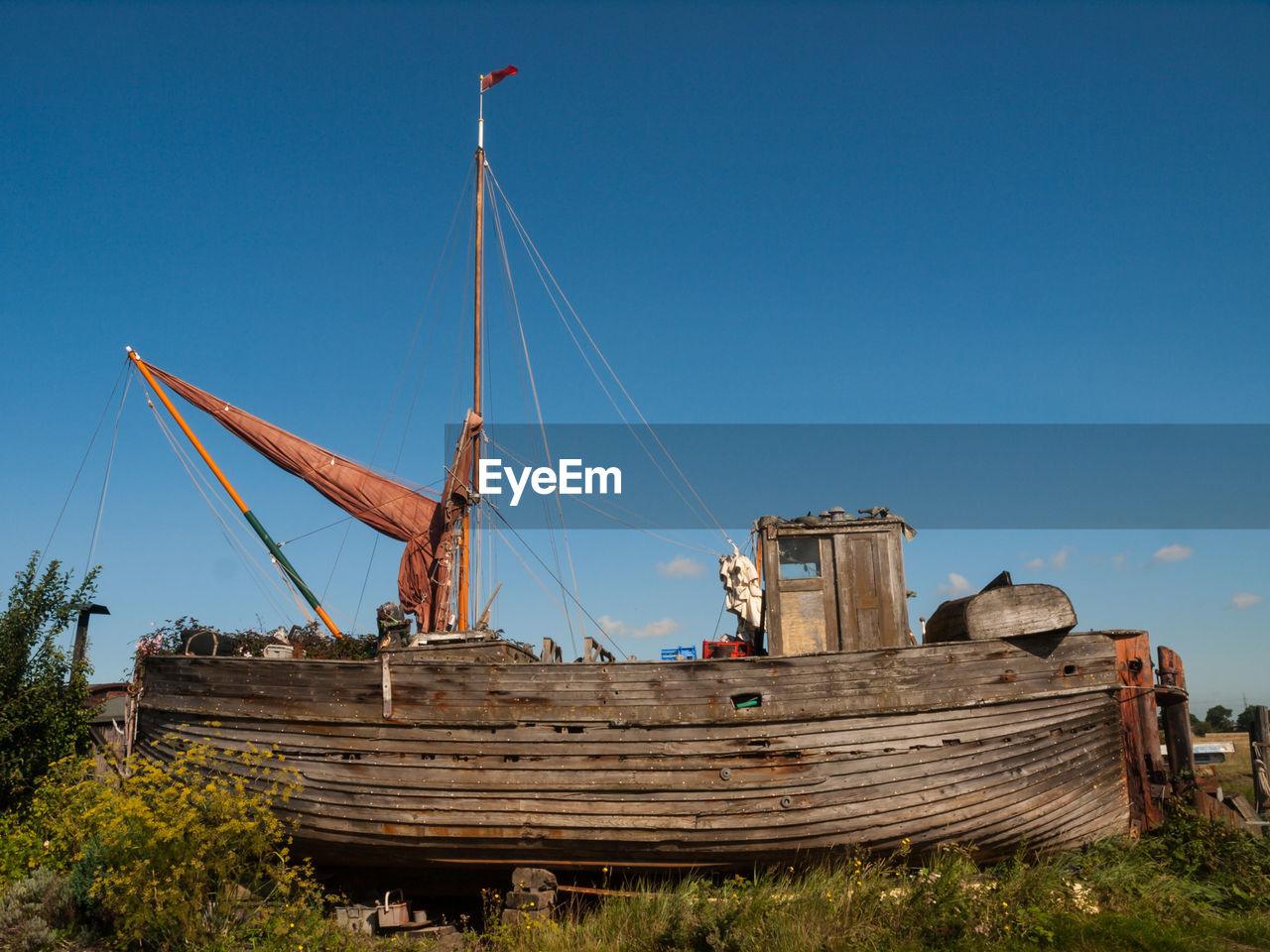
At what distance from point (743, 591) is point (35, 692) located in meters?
11.1

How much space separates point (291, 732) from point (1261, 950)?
10910mm

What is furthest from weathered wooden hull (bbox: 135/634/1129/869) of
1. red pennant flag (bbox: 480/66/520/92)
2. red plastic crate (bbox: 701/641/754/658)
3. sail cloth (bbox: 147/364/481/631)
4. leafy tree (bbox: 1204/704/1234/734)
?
leafy tree (bbox: 1204/704/1234/734)

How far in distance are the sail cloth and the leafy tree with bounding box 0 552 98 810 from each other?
3801 mm

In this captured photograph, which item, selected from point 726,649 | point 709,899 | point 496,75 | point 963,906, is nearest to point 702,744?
point 709,899

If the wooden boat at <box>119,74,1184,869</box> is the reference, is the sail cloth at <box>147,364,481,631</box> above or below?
above

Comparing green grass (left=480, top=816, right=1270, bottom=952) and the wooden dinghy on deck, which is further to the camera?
the wooden dinghy on deck

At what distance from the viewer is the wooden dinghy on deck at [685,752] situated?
33.6 ft

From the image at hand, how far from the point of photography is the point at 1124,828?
10961 millimetres

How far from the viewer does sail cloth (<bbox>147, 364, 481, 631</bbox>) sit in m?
14.6

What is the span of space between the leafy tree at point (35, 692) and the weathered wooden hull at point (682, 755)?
395 cm

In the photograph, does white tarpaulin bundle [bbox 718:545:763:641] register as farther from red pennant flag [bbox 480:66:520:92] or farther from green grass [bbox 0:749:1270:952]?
red pennant flag [bbox 480:66:520:92]

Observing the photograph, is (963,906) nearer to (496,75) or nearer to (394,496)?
(394,496)

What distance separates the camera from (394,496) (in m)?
15.8

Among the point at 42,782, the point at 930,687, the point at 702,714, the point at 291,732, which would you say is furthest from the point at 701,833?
the point at 42,782
